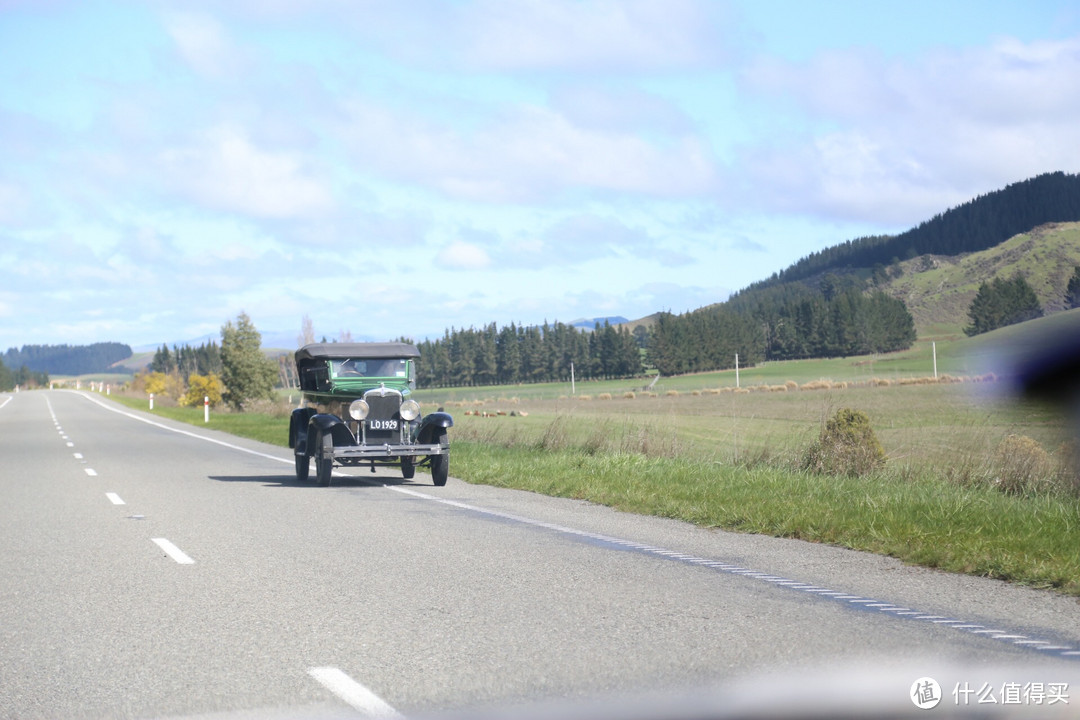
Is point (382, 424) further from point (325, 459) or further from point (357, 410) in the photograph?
point (325, 459)

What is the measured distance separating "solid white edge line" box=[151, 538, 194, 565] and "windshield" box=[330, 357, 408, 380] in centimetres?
744

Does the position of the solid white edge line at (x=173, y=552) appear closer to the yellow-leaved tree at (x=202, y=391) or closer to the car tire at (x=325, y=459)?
the car tire at (x=325, y=459)

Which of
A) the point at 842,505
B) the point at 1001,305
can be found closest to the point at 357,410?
the point at 842,505

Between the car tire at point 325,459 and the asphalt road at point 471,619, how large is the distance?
407 centimetres

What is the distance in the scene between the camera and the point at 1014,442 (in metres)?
13.7

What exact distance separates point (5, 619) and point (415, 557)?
3268mm

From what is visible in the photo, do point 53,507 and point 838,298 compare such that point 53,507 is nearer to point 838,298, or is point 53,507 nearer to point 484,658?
point 484,658

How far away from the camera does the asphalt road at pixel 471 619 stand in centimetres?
492

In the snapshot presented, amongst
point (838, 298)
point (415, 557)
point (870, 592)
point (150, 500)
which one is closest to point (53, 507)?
point (150, 500)

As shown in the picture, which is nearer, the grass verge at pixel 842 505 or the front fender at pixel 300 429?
the grass verge at pixel 842 505

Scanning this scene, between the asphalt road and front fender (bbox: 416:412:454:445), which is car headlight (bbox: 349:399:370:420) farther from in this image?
the asphalt road

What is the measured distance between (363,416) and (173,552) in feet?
23.2

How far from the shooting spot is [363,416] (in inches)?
659

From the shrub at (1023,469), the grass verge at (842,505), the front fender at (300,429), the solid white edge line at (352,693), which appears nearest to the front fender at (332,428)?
the front fender at (300,429)
